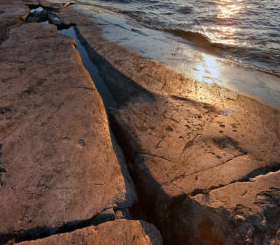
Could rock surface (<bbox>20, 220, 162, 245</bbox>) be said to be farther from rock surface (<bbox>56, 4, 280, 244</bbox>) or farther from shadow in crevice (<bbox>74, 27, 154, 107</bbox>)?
shadow in crevice (<bbox>74, 27, 154, 107</bbox>)

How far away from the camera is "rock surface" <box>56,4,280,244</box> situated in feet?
4.19

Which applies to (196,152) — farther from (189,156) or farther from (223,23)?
(223,23)

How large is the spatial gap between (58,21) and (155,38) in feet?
8.74

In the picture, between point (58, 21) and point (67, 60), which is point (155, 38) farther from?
point (58, 21)

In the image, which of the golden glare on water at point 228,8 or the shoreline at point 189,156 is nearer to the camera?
the shoreline at point 189,156

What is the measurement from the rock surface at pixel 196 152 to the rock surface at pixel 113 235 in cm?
19

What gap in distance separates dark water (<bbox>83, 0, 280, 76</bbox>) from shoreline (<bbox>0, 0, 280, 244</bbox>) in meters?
2.07

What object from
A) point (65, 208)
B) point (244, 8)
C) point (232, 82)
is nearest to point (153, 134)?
point (65, 208)

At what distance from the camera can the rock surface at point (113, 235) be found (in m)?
1.12

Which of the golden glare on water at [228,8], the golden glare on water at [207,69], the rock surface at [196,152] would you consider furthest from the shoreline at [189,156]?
the golden glare on water at [228,8]

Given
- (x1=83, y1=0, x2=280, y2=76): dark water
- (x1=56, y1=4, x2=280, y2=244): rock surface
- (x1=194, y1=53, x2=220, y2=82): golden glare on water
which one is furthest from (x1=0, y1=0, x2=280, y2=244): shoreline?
(x1=83, y1=0, x2=280, y2=76): dark water

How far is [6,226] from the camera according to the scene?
3.84 feet

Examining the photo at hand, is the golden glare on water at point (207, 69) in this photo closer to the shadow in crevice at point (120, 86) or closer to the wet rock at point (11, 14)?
the shadow in crevice at point (120, 86)

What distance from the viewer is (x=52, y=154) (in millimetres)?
1568
